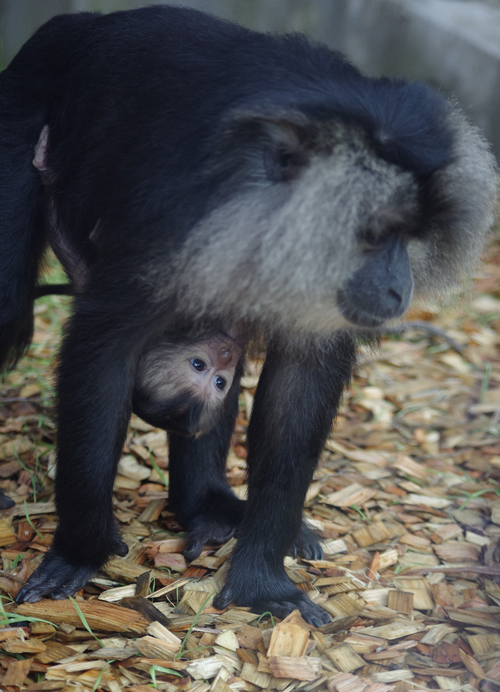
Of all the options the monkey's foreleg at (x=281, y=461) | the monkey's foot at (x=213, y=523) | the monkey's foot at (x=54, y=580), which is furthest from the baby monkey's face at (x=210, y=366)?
the monkey's foot at (x=54, y=580)

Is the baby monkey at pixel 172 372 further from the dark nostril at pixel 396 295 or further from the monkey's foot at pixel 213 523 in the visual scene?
the dark nostril at pixel 396 295

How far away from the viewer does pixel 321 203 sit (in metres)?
2.36

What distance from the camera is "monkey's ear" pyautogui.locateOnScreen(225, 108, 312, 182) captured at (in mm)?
2316

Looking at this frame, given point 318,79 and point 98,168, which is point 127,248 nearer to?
point 98,168

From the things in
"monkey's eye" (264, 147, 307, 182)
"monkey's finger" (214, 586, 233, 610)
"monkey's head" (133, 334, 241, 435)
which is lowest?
"monkey's finger" (214, 586, 233, 610)

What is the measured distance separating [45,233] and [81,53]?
69 cm

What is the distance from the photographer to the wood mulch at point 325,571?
2.56 metres

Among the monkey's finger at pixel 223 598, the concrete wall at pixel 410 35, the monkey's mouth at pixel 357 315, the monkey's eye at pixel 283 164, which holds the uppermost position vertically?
the concrete wall at pixel 410 35

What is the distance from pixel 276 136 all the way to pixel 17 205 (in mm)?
1164

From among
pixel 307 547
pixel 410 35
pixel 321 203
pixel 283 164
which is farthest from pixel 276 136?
pixel 410 35

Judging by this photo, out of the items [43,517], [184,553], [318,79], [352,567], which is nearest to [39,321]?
[43,517]

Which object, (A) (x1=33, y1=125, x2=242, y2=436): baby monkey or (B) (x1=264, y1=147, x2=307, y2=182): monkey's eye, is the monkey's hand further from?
(B) (x1=264, y1=147, x2=307, y2=182): monkey's eye

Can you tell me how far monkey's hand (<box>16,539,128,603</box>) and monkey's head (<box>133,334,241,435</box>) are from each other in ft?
1.65

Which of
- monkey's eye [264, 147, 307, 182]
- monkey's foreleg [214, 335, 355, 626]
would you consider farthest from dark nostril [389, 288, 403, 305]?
monkey's eye [264, 147, 307, 182]
